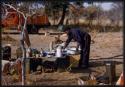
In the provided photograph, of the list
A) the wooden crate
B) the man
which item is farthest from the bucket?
the man

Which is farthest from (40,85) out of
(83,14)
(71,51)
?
(83,14)

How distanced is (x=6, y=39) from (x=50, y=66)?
31.1 feet

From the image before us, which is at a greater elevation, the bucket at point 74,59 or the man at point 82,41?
the man at point 82,41

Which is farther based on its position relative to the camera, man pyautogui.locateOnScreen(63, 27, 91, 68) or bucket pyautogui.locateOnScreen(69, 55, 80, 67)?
man pyautogui.locateOnScreen(63, 27, 91, 68)

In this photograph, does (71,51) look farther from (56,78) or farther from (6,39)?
(6,39)

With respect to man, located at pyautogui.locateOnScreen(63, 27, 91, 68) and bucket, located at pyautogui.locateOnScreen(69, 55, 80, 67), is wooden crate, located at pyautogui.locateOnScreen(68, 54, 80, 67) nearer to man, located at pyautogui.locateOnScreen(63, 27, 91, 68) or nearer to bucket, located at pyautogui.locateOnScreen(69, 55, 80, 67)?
bucket, located at pyautogui.locateOnScreen(69, 55, 80, 67)

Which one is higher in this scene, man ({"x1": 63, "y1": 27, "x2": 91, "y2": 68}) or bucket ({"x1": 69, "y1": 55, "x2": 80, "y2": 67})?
man ({"x1": 63, "y1": 27, "x2": 91, "y2": 68})

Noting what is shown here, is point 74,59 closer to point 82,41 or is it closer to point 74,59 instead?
point 74,59

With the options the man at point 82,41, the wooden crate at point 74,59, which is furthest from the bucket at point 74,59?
the man at point 82,41

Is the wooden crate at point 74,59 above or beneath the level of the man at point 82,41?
beneath

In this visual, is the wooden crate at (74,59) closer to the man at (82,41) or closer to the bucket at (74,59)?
the bucket at (74,59)

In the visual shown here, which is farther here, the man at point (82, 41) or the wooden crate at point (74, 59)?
the man at point (82, 41)

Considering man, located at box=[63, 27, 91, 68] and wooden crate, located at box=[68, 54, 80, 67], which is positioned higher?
man, located at box=[63, 27, 91, 68]

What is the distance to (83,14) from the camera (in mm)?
37000
